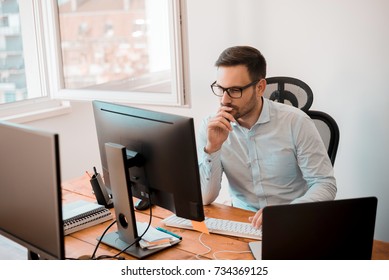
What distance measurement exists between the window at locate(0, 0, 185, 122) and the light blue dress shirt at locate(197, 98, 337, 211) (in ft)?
3.29

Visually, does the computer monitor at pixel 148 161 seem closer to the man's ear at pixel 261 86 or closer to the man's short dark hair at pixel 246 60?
the man's short dark hair at pixel 246 60

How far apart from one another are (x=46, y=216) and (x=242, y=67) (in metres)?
1.06

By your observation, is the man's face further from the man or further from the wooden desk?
the wooden desk

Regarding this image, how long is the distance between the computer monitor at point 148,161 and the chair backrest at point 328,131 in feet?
2.76

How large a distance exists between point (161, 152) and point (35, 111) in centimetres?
220

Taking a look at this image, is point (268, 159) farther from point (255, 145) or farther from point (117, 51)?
point (117, 51)

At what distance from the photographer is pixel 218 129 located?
1.98 metres

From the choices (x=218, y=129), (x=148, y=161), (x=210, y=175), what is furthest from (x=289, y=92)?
(x=148, y=161)

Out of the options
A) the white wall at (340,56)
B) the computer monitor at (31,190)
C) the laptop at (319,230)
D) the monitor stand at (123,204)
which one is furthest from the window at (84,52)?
the laptop at (319,230)

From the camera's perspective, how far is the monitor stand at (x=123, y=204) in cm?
155

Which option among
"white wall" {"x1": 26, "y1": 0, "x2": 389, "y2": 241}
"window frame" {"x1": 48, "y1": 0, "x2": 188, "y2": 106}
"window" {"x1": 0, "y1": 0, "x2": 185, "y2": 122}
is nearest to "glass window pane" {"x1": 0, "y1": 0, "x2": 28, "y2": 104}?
"window" {"x1": 0, "y1": 0, "x2": 185, "y2": 122}
